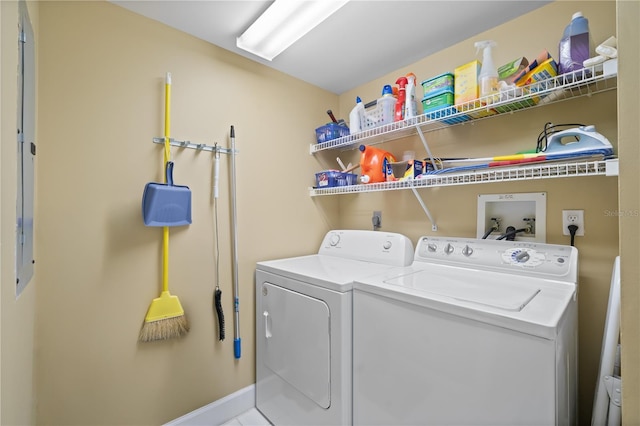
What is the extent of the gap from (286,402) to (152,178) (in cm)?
155

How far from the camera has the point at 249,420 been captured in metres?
1.80

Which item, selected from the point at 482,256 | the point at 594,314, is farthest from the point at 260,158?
the point at 594,314

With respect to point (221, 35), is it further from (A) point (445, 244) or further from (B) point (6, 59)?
(A) point (445, 244)

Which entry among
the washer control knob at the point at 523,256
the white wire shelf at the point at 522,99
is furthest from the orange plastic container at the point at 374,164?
the washer control knob at the point at 523,256

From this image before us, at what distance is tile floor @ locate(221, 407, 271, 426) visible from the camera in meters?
1.77

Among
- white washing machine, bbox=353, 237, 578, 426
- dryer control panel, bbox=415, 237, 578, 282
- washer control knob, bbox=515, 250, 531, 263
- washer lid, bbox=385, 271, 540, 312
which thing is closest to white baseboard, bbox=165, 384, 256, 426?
white washing machine, bbox=353, 237, 578, 426

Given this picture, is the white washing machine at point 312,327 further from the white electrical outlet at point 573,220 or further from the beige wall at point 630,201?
the beige wall at point 630,201

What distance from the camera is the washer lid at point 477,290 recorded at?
983mm

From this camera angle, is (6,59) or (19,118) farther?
(19,118)

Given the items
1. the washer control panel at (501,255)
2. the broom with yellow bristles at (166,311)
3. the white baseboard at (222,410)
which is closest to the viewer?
the washer control panel at (501,255)

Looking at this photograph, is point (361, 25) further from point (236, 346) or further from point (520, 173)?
point (236, 346)

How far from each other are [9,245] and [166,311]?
3.16ft

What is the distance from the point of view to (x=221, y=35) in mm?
1708

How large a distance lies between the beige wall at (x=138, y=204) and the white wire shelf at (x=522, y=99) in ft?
0.19
